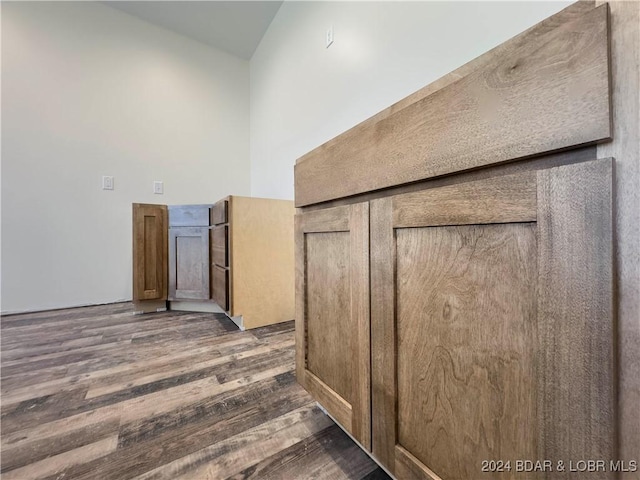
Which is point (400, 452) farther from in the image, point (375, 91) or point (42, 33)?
point (42, 33)

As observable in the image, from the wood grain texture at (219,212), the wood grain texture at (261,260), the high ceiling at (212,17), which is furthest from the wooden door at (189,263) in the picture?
the high ceiling at (212,17)

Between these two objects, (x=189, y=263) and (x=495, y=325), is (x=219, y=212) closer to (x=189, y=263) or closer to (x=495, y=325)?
(x=189, y=263)

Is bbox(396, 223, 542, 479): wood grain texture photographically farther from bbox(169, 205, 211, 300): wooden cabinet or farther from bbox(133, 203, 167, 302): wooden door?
bbox(133, 203, 167, 302): wooden door

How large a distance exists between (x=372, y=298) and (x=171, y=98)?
2.88m

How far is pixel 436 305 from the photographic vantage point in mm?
434

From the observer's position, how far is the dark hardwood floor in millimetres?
665

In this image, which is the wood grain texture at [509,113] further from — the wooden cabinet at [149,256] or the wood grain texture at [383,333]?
the wooden cabinet at [149,256]

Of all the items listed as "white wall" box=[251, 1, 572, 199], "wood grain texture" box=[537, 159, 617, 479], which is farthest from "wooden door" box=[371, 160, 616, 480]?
"white wall" box=[251, 1, 572, 199]

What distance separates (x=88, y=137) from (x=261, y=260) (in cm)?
186

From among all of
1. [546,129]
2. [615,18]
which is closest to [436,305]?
[546,129]

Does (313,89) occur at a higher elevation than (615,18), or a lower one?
higher

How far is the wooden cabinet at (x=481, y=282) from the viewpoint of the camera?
277 mm

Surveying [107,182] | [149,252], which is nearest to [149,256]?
[149,252]

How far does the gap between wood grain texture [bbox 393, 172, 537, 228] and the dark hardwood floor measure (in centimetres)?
65
